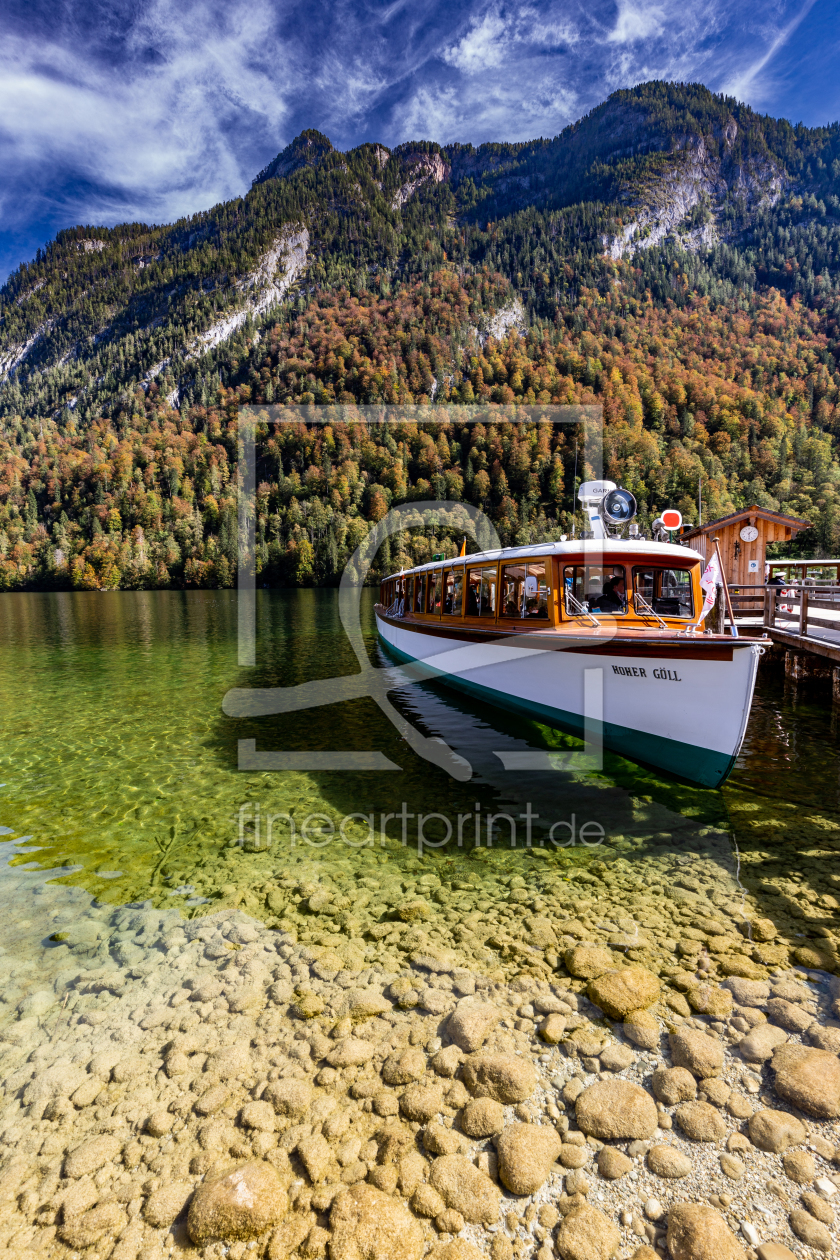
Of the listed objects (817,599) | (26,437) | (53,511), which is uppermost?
(26,437)

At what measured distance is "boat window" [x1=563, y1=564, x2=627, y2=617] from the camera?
12.4m

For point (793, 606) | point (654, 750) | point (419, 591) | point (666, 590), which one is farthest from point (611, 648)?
point (793, 606)

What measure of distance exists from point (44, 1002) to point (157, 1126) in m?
2.24

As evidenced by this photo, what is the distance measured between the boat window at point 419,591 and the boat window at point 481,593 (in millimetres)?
4075

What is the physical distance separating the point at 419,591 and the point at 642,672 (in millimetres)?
11174

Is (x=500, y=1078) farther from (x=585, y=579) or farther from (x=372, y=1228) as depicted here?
(x=585, y=579)

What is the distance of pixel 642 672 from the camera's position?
10.4 meters

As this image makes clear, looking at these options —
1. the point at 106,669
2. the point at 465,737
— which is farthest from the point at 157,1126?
the point at 106,669

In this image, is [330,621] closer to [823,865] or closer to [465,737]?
[465,737]

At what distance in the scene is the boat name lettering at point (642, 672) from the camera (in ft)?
32.7

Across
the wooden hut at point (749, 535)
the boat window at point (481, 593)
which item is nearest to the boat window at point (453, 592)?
the boat window at point (481, 593)

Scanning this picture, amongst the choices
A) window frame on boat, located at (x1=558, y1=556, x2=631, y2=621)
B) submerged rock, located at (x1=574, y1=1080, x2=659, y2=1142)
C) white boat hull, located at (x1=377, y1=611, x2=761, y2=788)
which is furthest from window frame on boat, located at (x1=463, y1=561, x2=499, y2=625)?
submerged rock, located at (x1=574, y1=1080, x2=659, y2=1142)

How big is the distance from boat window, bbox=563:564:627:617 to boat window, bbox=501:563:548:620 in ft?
1.82

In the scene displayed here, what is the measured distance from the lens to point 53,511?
146750 mm
